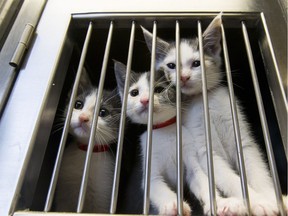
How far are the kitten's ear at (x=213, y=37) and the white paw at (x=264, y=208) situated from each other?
53cm

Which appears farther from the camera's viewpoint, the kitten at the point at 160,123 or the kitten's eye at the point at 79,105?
the kitten's eye at the point at 79,105

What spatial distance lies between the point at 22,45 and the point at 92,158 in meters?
0.46

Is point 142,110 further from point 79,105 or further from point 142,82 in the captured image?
point 79,105

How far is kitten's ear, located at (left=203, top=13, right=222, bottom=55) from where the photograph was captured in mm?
917

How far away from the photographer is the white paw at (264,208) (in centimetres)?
66

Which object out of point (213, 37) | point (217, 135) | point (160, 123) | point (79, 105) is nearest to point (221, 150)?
point (217, 135)

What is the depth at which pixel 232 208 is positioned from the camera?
0.68 metres

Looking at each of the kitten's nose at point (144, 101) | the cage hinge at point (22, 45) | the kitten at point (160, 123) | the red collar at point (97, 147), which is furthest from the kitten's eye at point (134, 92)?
the cage hinge at point (22, 45)

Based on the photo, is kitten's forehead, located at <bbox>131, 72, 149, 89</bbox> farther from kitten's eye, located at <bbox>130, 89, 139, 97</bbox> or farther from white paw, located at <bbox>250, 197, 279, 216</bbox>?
white paw, located at <bbox>250, 197, 279, 216</bbox>

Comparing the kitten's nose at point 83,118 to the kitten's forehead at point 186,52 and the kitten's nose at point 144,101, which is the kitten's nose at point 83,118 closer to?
the kitten's nose at point 144,101

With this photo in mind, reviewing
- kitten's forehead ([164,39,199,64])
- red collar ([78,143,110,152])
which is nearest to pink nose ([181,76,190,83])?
kitten's forehead ([164,39,199,64])

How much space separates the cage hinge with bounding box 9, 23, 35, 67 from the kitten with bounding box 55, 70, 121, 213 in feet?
0.92

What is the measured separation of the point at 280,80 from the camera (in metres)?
0.77

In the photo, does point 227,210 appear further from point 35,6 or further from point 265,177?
point 35,6
